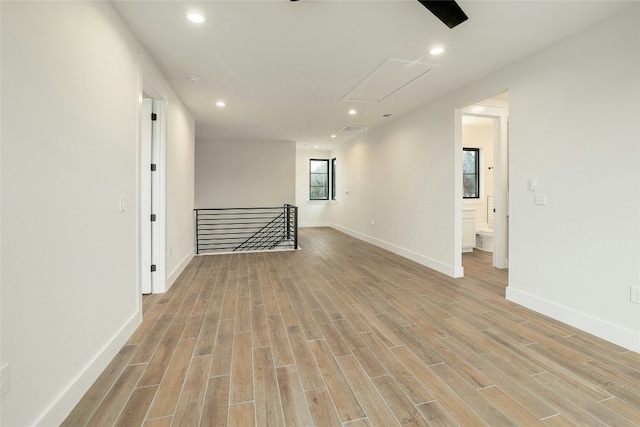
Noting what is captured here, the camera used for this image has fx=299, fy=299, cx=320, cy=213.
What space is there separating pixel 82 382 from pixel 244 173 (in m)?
6.52

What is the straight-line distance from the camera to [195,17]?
2.31 meters

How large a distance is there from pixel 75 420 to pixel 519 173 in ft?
13.2

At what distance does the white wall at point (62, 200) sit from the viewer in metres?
1.25

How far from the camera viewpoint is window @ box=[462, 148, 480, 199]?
6.70 m

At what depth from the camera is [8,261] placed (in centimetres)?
121

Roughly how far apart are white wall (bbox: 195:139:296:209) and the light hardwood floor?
4.55 meters

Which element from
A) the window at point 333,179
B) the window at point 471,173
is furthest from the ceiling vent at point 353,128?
the window at point 333,179

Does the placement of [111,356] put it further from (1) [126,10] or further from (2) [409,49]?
(2) [409,49]

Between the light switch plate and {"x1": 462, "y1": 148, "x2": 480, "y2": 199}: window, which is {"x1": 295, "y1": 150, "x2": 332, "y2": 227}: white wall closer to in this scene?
{"x1": 462, "y1": 148, "x2": 480, "y2": 199}: window

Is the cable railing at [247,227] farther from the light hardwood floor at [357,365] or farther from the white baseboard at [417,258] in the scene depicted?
the light hardwood floor at [357,365]

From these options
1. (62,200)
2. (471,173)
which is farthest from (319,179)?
(62,200)

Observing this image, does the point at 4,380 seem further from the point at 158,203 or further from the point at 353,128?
the point at 353,128

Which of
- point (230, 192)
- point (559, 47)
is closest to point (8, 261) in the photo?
point (559, 47)

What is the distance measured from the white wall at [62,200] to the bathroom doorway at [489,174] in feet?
13.8
